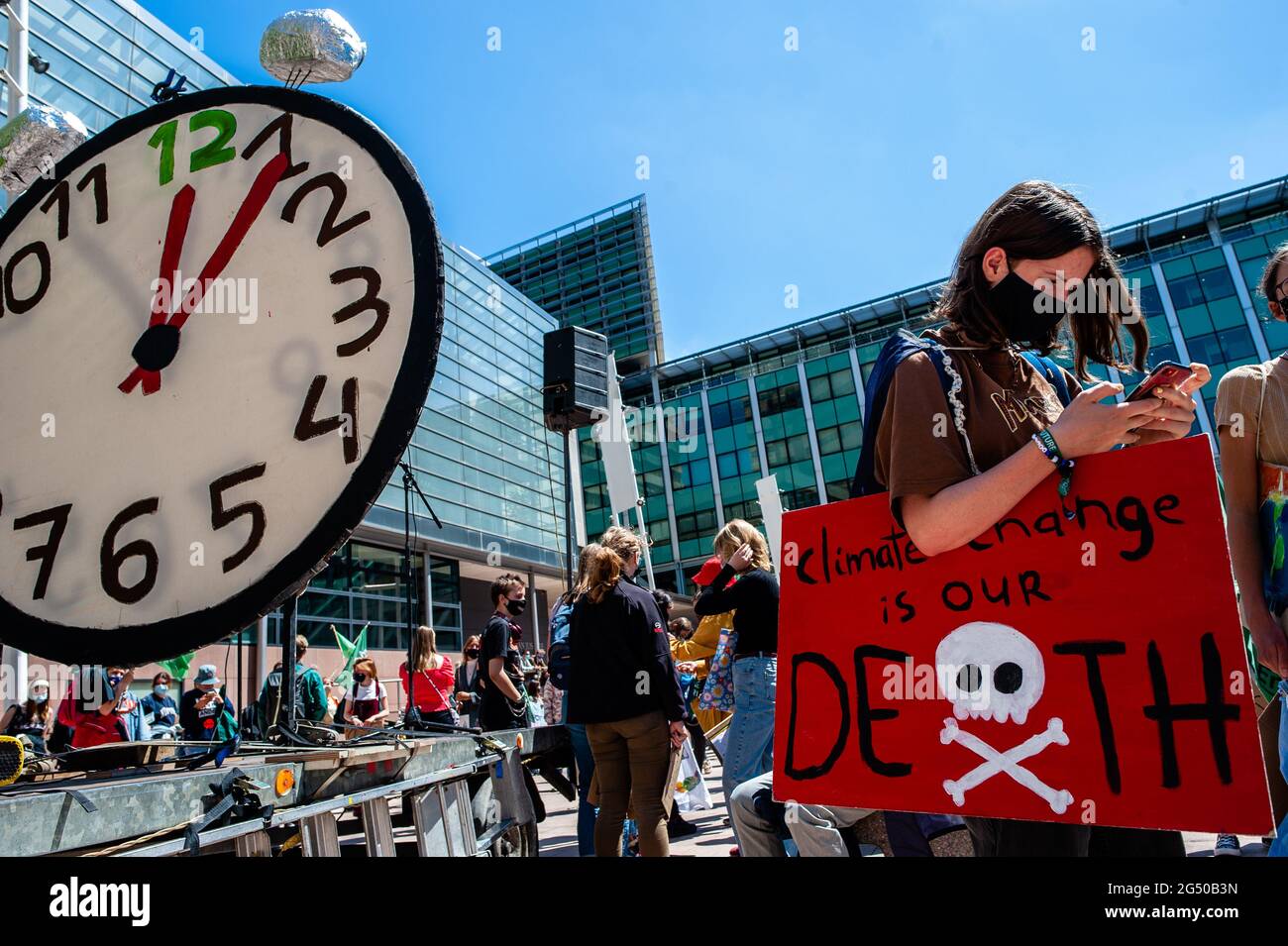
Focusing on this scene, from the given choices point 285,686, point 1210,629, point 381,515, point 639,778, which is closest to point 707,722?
point 639,778

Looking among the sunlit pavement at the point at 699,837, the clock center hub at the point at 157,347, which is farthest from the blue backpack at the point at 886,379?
the sunlit pavement at the point at 699,837

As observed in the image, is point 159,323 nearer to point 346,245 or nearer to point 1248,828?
point 346,245

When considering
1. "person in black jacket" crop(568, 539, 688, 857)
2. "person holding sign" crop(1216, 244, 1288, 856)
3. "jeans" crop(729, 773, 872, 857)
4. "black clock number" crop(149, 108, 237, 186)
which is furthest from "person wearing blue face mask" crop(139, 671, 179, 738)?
"person holding sign" crop(1216, 244, 1288, 856)

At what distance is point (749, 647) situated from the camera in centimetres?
424

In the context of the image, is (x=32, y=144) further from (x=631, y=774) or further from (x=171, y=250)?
(x=631, y=774)

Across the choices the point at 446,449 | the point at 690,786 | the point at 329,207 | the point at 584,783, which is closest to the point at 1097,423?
the point at 329,207

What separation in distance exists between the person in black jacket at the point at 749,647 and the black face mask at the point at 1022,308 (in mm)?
2527

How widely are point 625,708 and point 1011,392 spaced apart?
2700mm

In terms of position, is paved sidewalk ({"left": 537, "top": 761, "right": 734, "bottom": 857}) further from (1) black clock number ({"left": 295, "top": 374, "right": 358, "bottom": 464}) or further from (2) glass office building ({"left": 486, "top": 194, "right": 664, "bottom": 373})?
(2) glass office building ({"left": 486, "top": 194, "right": 664, "bottom": 373})

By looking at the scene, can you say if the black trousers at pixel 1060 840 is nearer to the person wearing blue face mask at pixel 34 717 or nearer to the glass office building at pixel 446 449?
the person wearing blue face mask at pixel 34 717

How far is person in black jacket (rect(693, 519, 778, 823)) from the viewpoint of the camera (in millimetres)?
4004

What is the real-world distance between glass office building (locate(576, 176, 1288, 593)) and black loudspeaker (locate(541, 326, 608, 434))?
30.4 meters

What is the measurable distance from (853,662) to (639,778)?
2690 mm
